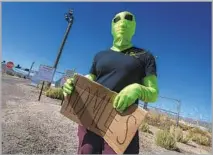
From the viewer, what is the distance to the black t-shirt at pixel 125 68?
7.21 ft

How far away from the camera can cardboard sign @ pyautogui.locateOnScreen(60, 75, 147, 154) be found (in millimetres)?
2000

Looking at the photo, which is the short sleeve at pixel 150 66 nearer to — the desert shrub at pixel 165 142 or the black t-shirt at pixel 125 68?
the black t-shirt at pixel 125 68

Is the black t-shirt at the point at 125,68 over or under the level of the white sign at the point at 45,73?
over

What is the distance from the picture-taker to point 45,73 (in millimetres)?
11430

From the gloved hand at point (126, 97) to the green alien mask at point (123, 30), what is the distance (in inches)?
17.7

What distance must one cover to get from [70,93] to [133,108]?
1.73 ft

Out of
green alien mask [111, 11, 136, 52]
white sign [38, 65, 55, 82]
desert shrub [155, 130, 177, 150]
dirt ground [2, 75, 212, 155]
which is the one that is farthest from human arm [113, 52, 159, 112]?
white sign [38, 65, 55, 82]

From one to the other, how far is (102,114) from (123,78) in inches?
12.0

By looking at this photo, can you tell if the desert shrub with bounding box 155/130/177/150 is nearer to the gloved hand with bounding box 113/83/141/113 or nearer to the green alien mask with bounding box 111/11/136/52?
the green alien mask with bounding box 111/11/136/52

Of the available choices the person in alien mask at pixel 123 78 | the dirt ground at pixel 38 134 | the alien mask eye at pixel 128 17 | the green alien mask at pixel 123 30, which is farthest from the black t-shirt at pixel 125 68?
the dirt ground at pixel 38 134

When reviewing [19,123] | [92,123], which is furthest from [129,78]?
[19,123]

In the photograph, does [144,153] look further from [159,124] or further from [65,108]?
[159,124]

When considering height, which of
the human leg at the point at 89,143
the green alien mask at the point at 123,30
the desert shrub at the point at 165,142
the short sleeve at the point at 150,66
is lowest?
the desert shrub at the point at 165,142

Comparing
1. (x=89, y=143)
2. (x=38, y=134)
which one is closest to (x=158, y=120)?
(x=38, y=134)
